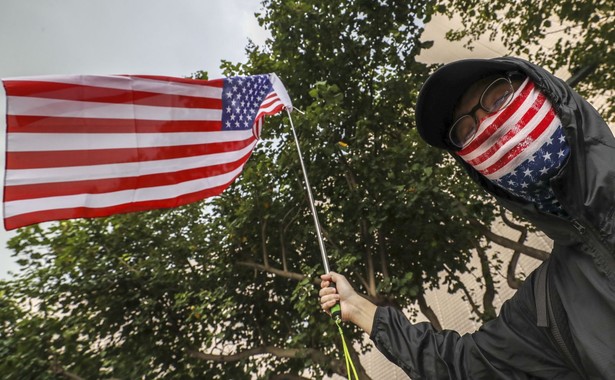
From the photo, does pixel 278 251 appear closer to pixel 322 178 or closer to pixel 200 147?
pixel 322 178

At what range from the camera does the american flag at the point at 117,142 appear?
10.2 ft

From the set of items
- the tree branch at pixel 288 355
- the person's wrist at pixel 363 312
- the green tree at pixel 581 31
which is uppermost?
the green tree at pixel 581 31

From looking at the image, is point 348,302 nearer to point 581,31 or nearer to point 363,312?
point 363,312

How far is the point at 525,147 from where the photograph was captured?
5.25ft

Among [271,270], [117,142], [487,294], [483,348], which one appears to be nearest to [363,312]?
[483,348]

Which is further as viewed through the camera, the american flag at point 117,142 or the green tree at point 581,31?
the green tree at point 581,31

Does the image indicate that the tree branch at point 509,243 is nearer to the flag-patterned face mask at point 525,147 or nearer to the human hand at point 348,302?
the human hand at point 348,302

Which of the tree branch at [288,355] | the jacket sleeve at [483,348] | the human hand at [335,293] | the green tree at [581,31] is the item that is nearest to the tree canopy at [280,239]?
the tree branch at [288,355]

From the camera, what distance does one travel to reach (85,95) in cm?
334

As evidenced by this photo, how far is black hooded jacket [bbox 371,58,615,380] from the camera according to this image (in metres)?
1.32

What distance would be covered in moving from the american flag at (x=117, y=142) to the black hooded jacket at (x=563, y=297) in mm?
2546

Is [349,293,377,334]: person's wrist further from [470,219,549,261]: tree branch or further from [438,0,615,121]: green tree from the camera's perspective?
[438,0,615,121]: green tree

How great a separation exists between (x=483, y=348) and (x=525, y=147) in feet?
2.86

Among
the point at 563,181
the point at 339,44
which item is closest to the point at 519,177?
the point at 563,181
